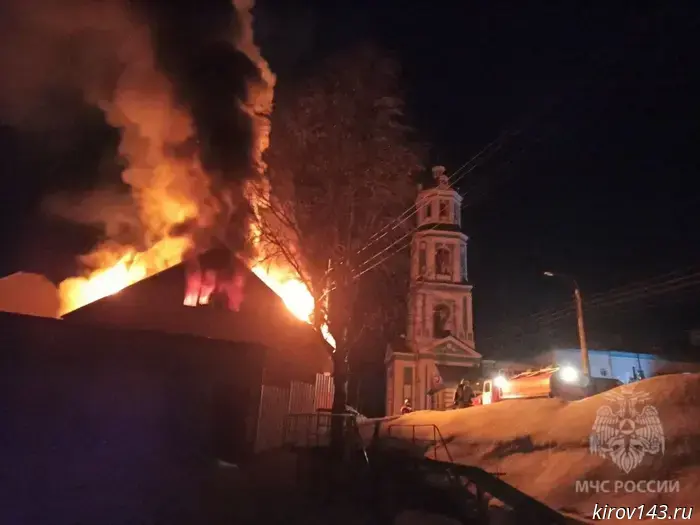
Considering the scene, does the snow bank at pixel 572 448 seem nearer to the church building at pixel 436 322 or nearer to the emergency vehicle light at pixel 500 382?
the emergency vehicle light at pixel 500 382

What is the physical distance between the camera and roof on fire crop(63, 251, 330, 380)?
782 inches

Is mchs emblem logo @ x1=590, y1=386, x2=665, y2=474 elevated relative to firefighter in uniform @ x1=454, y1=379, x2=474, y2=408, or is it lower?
lower

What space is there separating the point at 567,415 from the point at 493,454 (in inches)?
111

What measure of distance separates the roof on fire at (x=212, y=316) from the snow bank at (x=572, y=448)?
5930 mm

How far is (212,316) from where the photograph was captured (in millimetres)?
20766

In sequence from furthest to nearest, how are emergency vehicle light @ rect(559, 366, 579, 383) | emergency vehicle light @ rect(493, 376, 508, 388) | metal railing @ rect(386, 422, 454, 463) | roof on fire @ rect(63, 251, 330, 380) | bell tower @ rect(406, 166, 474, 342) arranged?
bell tower @ rect(406, 166, 474, 342) < emergency vehicle light @ rect(493, 376, 508, 388) < emergency vehicle light @ rect(559, 366, 579, 383) < roof on fire @ rect(63, 251, 330, 380) < metal railing @ rect(386, 422, 454, 463)

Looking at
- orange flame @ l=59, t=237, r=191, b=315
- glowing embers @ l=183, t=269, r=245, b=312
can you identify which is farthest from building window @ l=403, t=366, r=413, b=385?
orange flame @ l=59, t=237, r=191, b=315

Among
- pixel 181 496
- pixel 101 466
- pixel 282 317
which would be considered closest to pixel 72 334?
pixel 101 466

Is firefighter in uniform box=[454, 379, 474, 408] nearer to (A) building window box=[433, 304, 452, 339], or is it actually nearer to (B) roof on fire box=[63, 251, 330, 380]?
(B) roof on fire box=[63, 251, 330, 380]

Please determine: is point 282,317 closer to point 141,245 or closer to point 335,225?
point 335,225

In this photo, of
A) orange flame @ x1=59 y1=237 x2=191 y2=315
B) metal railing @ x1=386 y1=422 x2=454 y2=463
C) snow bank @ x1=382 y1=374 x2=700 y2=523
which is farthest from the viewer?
orange flame @ x1=59 y1=237 x2=191 y2=315

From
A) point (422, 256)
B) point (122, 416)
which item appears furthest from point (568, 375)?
point (422, 256)

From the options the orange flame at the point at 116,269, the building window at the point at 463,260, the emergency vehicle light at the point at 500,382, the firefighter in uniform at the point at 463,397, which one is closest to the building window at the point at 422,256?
the building window at the point at 463,260

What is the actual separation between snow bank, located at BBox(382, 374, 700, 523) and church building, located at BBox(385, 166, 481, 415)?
20.1 metres
